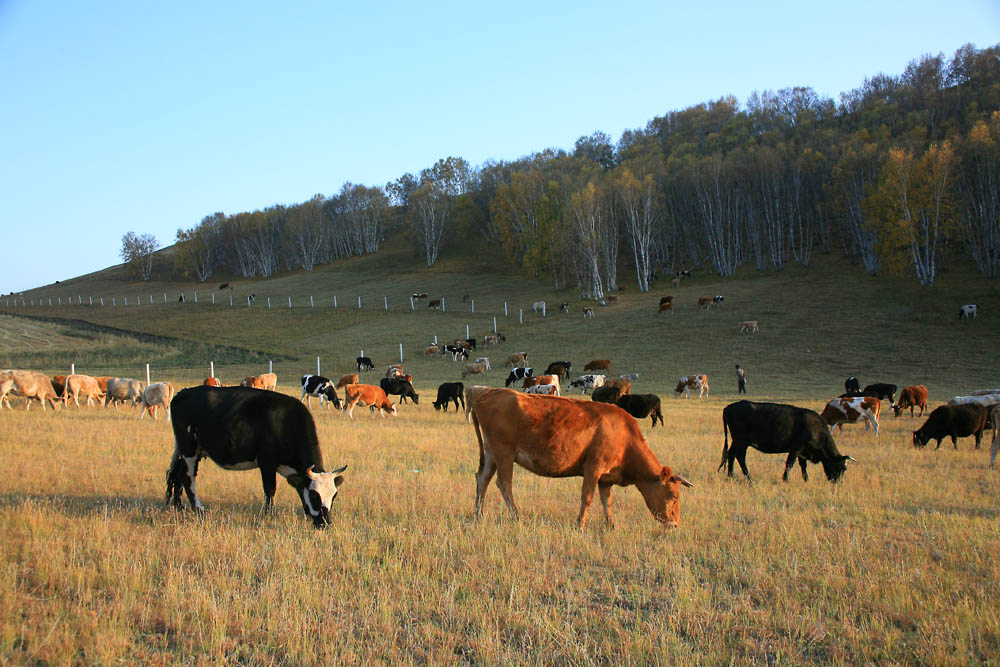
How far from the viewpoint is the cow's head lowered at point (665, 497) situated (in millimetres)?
7828

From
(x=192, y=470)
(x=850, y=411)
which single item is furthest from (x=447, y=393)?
(x=192, y=470)

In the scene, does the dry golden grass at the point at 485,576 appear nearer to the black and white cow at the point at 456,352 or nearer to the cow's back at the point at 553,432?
the cow's back at the point at 553,432

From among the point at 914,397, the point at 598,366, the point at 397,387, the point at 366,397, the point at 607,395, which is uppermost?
the point at 366,397

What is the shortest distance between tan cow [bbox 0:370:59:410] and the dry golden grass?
13.0 meters

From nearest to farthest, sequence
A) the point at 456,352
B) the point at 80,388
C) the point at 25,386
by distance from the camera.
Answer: the point at 25,386 < the point at 80,388 < the point at 456,352

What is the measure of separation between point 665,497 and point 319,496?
13.4 feet

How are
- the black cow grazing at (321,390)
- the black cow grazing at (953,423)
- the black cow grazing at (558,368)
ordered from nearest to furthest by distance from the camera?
the black cow grazing at (953,423) → the black cow grazing at (321,390) → the black cow grazing at (558,368)

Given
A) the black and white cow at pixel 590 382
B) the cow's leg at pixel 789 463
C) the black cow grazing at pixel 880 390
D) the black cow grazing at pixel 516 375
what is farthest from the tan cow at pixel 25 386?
the black cow grazing at pixel 880 390

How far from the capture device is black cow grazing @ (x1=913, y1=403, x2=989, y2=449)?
15828 mm

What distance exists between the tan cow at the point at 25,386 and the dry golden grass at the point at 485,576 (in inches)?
512

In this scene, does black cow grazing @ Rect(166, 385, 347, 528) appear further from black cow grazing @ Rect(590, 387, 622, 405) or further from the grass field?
black cow grazing @ Rect(590, 387, 622, 405)

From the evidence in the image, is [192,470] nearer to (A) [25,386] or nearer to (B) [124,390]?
(A) [25,386]

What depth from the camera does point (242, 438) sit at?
8148 mm

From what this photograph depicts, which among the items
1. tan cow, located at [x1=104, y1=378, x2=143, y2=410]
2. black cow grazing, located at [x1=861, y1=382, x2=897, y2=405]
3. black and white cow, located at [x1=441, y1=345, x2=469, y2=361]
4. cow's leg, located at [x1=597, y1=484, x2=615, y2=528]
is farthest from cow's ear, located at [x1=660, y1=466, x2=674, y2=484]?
black and white cow, located at [x1=441, y1=345, x2=469, y2=361]
